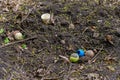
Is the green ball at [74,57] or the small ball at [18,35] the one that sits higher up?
the small ball at [18,35]

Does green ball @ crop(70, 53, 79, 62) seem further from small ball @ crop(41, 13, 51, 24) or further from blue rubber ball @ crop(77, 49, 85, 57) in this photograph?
small ball @ crop(41, 13, 51, 24)

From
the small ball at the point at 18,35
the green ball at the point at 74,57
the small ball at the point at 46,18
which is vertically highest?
the small ball at the point at 46,18

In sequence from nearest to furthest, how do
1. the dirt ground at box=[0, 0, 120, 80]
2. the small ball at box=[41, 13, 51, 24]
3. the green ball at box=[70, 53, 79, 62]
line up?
the dirt ground at box=[0, 0, 120, 80] → the green ball at box=[70, 53, 79, 62] → the small ball at box=[41, 13, 51, 24]

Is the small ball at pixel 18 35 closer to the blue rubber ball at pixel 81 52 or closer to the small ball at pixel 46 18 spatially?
the small ball at pixel 46 18

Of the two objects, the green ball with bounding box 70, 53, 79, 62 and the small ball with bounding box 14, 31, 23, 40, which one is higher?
the small ball with bounding box 14, 31, 23, 40

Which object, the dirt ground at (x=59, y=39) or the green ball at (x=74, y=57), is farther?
the green ball at (x=74, y=57)

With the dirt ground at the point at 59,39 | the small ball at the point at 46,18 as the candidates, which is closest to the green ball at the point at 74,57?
the dirt ground at the point at 59,39

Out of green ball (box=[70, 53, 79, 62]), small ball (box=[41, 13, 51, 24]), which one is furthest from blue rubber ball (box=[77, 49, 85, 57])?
small ball (box=[41, 13, 51, 24])

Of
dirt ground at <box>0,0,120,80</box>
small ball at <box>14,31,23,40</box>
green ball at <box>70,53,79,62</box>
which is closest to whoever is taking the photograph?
dirt ground at <box>0,0,120,80</box>

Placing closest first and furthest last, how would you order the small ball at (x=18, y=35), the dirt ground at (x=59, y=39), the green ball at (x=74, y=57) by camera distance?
the dirt ground at (x=59, y=39), the green ball at (x=74, y=57), the small ball at (x=18, y=35)
